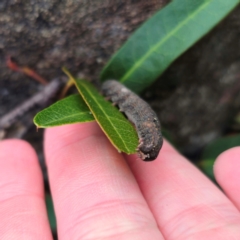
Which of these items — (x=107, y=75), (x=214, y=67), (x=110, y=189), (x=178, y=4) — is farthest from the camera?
(x=214, y=67)

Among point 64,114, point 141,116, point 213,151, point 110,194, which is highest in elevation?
point 64,114

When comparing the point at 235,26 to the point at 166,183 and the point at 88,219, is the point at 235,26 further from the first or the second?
the point at 88,219

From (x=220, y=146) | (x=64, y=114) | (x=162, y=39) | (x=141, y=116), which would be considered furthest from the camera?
(x=220, y=146)

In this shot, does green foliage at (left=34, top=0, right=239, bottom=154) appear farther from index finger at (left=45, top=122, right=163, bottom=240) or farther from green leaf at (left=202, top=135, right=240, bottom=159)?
green leaf at (left=202, top=135, right=240, bottom=159)

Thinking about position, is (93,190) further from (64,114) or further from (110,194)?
(64,114)

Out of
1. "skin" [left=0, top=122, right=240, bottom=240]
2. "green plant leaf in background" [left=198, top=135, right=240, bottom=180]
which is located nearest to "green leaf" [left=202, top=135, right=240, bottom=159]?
"green plant leaf in background" [left=198, top=135, right=240, bottom=180]

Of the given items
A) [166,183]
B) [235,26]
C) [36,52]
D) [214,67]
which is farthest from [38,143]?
[235,26]

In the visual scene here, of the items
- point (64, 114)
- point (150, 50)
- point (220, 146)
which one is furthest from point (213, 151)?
point (64, 114)

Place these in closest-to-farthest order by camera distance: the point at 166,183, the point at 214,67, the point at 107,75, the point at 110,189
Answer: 1. the point at 110,189
2. the point at 166,183
3. the point at 107,75
4. the point at 214,67
